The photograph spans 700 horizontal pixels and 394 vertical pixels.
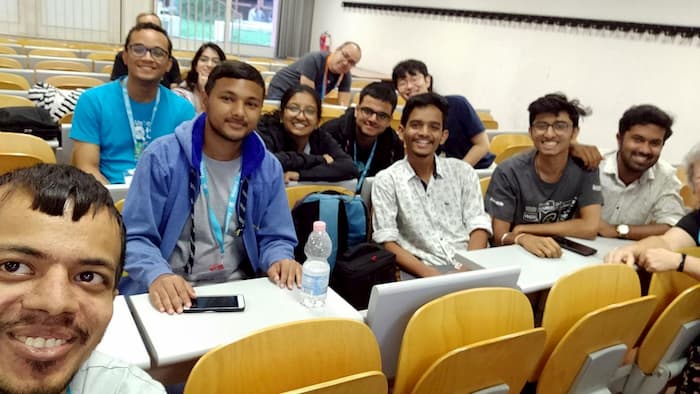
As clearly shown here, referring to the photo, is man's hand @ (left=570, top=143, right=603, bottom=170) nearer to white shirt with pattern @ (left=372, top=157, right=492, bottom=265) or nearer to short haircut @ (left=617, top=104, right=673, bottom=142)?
short haircut @ (left=617, top=104, right=673, bottom=142)

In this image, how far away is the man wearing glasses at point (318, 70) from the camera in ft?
14.9

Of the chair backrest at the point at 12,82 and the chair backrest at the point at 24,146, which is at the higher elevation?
the chair backrest at the point at 12,82

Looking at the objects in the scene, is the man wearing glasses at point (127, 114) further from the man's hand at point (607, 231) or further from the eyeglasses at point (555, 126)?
the man's hand at point (607, 231)

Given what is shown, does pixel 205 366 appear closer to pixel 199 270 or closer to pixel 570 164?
pixel 199 270

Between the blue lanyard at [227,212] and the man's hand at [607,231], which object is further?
the man's hand at [607,231]

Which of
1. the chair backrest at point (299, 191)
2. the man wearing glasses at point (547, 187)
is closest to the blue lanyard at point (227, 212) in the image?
the chair backrest at point (299, 191)

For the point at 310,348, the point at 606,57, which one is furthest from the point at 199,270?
the point at 606,57

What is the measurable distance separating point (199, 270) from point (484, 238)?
4.14 ft

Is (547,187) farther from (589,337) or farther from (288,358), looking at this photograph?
(288,358)

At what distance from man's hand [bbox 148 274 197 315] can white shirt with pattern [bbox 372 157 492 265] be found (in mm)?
947

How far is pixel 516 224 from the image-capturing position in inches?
101

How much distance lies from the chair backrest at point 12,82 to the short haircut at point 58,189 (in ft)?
12.7

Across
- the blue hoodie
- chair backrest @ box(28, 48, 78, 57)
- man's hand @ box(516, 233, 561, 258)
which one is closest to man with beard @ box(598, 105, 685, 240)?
man's hand @ box(516, 233, 561, 258)

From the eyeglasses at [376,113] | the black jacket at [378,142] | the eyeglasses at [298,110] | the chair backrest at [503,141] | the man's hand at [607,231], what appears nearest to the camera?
the man's hand at [607,231]
